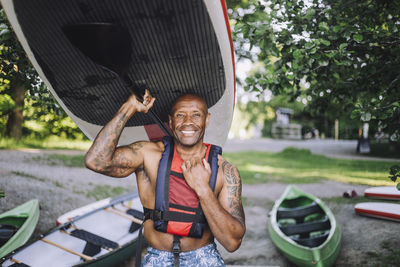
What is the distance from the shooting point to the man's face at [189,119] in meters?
2.13

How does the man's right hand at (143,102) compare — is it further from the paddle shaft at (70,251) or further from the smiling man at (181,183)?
the paddle shaft at (70,251)

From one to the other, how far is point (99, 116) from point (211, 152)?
3.52 feet

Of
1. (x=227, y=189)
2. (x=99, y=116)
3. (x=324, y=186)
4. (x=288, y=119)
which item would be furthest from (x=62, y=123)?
(x=288, y=119)

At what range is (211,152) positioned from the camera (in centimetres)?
224

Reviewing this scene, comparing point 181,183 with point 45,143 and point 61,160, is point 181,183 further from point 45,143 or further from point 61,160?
point 61,160

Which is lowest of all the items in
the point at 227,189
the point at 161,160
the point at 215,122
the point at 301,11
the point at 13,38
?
the point at 227,189

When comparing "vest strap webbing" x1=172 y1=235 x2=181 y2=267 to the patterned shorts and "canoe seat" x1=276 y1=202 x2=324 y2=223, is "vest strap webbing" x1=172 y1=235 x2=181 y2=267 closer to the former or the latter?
the patterned shorts

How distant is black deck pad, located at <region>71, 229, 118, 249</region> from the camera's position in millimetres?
4048

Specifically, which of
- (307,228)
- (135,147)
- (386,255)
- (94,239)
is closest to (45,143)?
(94,239)

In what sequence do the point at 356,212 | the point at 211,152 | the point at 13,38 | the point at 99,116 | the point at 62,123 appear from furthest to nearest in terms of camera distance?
the point at 356,212 < the point at 62,123 < the point at 13,38 < the point at 99,116 < the point at 211,152

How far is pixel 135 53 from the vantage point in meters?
2.05

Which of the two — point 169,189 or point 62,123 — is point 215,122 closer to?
point 169,189

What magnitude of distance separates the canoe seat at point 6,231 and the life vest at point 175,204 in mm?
2920

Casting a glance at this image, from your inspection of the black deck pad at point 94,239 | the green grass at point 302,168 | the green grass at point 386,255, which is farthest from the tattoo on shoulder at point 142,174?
the green grass at point 302,168
